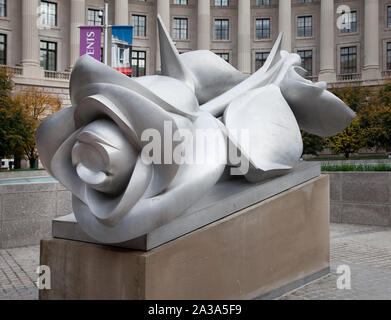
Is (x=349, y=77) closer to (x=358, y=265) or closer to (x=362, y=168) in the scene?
(x=362, y=168)

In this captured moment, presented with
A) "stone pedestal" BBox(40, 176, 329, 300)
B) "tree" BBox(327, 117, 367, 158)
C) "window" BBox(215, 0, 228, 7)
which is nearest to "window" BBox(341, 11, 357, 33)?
"window" BBox(215, 0, 228, 7)

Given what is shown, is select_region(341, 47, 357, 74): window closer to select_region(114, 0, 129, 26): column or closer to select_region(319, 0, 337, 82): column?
select_region(319, 0, 337, 82): column

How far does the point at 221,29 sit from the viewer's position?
171ft

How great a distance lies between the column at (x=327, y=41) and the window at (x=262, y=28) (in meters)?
7.00

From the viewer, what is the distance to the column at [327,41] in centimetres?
4600

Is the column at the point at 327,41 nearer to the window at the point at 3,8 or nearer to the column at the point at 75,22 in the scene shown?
the column at the point at 75,22

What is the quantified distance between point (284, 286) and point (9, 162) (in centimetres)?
3135

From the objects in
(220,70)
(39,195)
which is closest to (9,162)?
(39,195)

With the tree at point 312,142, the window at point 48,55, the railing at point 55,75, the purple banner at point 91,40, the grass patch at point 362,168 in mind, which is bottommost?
the grass patch at point 362,168

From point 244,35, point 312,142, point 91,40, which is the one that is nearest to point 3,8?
point 244,35

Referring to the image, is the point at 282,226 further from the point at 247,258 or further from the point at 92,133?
the point at 92,133

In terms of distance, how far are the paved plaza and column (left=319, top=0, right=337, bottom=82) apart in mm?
39030

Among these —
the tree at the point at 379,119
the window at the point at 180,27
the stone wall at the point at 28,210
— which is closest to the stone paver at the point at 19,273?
the stone wall at the point at 28,210

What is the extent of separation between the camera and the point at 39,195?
8695 mm
